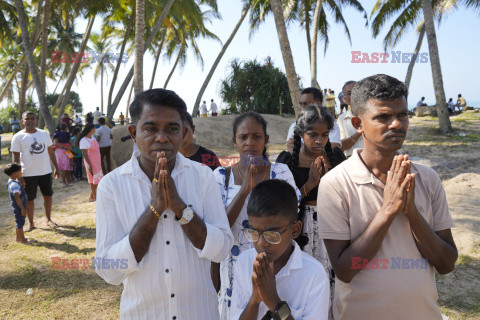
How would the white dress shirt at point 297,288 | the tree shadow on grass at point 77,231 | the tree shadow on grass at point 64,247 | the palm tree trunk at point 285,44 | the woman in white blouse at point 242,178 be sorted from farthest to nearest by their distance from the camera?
1. the palm tree trunk at point 285,44
2. the tree shadow on grass at point 77,231
3. the tree shadow on grass at point 64,247
4. the woman in white blouse at point 242,178
5. the white dress shirt at point 297,288

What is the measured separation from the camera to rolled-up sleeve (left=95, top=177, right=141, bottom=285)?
1534 mm

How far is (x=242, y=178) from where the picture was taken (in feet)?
8.14

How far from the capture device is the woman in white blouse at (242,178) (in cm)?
224

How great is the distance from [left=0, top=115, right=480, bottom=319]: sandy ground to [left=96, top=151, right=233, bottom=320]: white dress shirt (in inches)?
87.5

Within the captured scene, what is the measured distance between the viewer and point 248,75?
853 inches

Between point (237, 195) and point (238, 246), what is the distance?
14.8 inches

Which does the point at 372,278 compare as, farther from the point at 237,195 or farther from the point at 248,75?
the point at 248,75

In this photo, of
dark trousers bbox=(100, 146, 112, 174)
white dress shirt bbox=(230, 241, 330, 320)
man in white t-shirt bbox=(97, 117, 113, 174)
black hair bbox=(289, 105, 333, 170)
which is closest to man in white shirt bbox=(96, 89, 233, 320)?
white dress shirt bbox=(230, 241, 330, 320)

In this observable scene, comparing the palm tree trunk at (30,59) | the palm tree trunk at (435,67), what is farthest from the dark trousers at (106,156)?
the palm tree trunk at (435,67)

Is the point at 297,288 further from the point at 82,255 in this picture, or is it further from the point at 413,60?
the point at 413,60

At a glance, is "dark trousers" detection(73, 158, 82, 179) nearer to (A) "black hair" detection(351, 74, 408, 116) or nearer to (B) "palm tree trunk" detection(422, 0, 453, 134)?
(A) "black hair" detection(351, 74, 408, 116)

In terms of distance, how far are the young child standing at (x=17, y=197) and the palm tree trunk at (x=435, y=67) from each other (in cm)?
1205

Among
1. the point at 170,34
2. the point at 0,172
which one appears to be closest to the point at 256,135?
the point at 0,172

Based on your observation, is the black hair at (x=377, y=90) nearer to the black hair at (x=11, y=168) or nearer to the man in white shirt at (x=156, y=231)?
the man in white shirt at (x=156, y=231)
